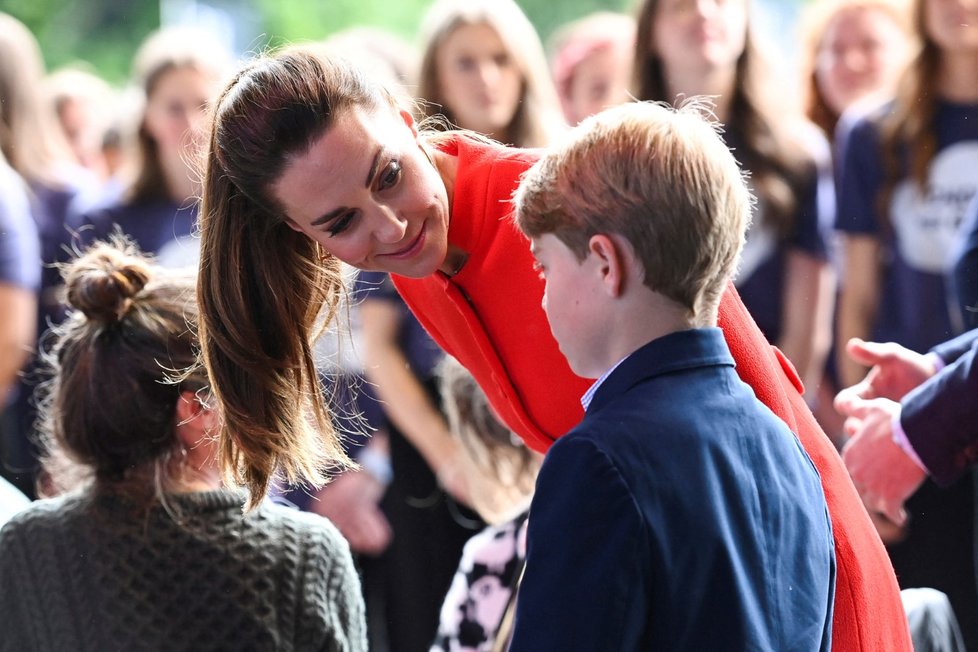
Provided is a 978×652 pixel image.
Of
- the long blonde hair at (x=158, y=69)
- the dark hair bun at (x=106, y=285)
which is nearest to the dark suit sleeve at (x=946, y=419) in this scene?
the dark hair bun at (x=106, y=285)

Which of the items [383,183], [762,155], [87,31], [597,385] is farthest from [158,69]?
[87,31]

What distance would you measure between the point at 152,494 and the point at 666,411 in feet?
2.63

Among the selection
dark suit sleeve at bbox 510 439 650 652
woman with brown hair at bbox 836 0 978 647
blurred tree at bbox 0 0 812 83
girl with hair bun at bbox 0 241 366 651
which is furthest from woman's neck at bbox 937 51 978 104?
blurred tree at bbox 0 0 812 83

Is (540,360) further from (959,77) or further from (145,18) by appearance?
(145,18)

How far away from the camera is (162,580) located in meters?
1.54

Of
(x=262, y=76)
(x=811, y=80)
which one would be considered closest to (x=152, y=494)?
(x=262, y=76)

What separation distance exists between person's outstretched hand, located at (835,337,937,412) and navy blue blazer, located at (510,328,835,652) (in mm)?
804

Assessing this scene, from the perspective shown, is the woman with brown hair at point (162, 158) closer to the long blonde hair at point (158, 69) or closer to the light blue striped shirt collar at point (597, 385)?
the long blonde hair at point (158, 69)

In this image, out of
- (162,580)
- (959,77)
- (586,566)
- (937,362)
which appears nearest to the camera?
(586,566)

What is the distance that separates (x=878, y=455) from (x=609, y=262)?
2.86 feet

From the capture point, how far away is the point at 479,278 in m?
1.45

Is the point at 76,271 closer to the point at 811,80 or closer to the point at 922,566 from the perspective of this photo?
the point at 922,566

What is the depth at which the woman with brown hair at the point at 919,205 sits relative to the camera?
7.97 feet

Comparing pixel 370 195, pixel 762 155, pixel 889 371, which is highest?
pixel 370 195
